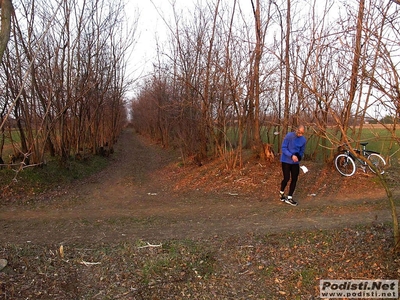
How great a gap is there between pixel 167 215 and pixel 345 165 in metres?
6.38

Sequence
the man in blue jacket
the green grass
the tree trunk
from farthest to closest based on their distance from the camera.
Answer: the green grass → the man in blue jacket → the tree trunk

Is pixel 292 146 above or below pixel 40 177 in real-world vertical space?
above

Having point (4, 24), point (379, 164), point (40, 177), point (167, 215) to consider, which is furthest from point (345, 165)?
point (40, 177)

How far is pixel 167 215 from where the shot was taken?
6922mm

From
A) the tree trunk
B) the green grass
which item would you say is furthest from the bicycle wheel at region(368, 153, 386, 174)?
the green grass

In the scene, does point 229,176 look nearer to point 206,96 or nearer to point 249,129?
point 249,129

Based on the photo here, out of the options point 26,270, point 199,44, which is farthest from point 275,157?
point 26,270

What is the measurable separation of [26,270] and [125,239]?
1.59 m

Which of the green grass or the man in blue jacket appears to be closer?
the man in blue jacket

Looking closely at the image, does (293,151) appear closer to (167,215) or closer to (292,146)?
(292,146)

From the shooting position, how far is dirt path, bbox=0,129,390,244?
222 inches

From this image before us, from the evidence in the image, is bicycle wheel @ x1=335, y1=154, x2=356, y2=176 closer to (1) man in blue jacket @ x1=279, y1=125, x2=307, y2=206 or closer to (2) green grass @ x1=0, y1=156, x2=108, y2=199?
(1) man in blue jacket @ x1=279, y1=125, x2=307, y2=206

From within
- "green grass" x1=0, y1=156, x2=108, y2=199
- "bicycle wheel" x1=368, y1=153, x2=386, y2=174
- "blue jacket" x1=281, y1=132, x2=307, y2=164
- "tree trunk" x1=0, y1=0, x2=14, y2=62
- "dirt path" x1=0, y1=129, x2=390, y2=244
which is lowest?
"dirt path" x1=0, y1=129, x2=390, y2=244

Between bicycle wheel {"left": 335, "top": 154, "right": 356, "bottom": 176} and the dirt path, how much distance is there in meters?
2.46
